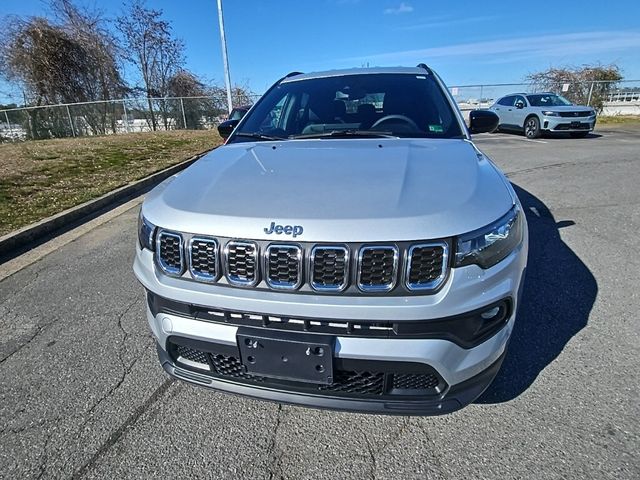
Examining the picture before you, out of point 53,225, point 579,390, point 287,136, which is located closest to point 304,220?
point 287,136

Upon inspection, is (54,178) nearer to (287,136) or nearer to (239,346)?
(287,136)

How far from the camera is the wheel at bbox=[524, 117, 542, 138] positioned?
13.3 metres

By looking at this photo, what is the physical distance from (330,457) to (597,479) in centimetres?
110

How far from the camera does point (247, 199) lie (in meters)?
1.67

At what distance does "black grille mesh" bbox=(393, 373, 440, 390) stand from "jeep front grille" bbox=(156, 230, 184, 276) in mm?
1031

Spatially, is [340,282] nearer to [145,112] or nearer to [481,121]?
[481,121]

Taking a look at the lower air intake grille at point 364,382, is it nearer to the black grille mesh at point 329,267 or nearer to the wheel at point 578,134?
the black grille mesh at point 329,267

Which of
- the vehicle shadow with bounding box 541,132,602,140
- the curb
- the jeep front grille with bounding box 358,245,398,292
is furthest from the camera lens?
the vehicle shadow with bounding box 541,132,602,140

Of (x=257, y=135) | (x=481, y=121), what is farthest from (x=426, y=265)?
(x=481, y=121)

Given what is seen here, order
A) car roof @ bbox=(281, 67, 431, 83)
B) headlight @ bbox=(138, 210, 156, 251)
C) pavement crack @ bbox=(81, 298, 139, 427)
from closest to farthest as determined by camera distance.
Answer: headlight @ bbox=(138, 210, 156, 251) → pavement crack @ bbox=(81, 298, 139, 427) → car roof @ bbox=(281, 67, 431, 83)

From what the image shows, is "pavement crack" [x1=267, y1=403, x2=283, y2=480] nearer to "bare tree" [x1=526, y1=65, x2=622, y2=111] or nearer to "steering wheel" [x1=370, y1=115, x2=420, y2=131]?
"steering wheel" [x1=370, y1=115, x2=420, y2=131]

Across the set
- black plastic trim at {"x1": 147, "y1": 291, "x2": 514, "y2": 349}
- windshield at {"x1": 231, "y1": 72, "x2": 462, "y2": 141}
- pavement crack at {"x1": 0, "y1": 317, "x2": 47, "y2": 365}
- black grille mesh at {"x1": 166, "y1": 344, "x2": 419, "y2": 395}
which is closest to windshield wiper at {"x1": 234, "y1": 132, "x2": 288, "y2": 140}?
windshield at {"x1": 231, "y1": 72, "x2": 462, "y2": 141}

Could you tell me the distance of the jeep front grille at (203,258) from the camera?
1.56 m

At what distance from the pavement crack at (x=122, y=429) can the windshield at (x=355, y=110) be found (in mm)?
1822
